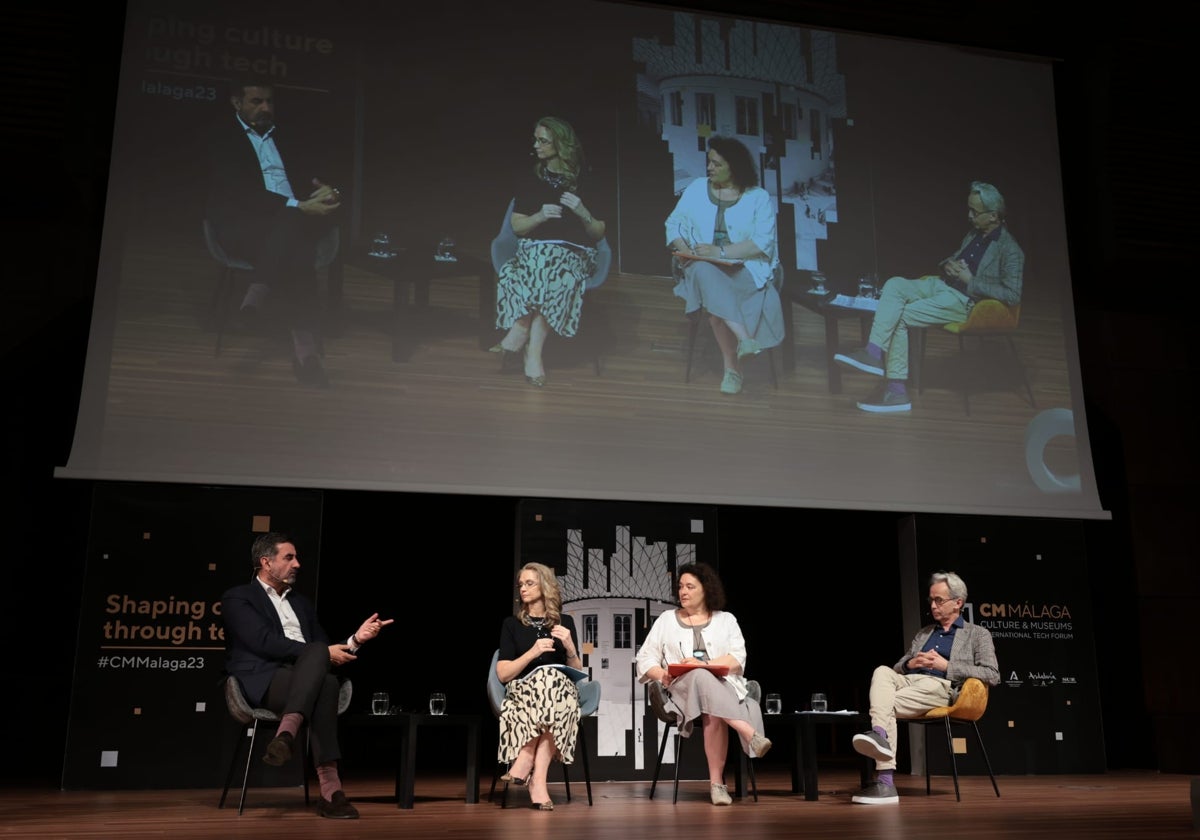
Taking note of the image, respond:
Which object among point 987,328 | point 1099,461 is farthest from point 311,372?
point 1099,461

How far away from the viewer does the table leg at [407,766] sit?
16.0ft

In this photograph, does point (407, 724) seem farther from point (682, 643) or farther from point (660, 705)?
point (682, 643)

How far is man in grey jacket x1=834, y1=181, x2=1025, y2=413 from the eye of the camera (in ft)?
24.4

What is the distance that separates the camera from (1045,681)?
294 inches

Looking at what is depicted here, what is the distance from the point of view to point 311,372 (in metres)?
6.57

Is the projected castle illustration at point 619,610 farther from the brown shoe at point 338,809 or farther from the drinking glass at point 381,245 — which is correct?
the brown shoe at point 338,809

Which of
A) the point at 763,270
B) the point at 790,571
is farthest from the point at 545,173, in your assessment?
the point at 790,571

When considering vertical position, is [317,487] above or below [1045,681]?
above

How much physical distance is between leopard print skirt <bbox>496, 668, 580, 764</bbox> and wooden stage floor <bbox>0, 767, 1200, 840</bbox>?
0.27 metres

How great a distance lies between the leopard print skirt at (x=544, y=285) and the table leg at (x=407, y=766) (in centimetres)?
276

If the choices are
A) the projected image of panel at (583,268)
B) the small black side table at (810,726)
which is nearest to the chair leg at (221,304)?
the projected image of panel at (583,268)

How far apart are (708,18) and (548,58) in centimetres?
117

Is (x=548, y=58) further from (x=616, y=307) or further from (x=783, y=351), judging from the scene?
(x=783, y=351)

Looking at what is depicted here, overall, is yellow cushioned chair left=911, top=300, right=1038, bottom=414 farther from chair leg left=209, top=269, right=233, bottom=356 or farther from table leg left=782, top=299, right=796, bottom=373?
chair leg left=209, top=269, right=233, bottom=356
